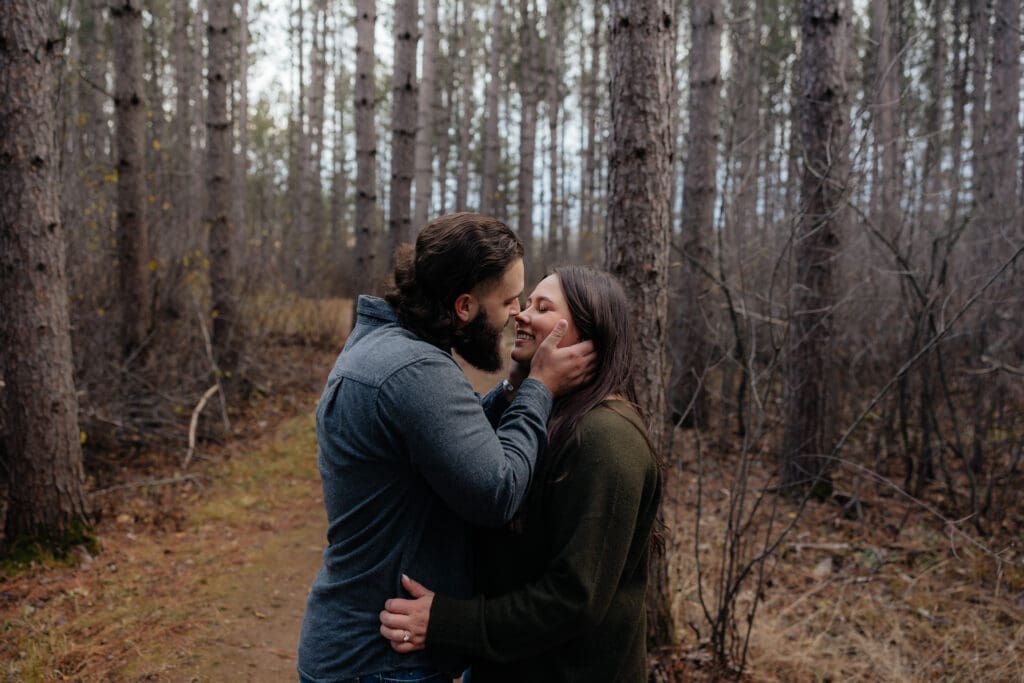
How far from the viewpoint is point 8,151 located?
4.27 metres

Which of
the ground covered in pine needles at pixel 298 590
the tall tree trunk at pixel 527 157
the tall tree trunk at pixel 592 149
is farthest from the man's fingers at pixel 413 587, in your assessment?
the tall tree trunk at pixel 527 157

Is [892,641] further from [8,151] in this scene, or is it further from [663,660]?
[8,151]

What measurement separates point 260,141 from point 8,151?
27991 mm

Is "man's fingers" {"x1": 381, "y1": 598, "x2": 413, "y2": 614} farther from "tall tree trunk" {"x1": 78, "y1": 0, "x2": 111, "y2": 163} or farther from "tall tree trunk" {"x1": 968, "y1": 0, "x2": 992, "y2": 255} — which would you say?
"tall tree trunk" {"x1": 968, "y1": 0, "x2": 992, "y2": 255}

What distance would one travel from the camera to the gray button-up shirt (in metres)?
1.60

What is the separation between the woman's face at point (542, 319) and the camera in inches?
76.0

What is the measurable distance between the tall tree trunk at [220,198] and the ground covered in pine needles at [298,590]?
7.87ft

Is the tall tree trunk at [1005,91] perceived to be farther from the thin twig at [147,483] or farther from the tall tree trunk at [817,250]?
the thin twig at [147,483]

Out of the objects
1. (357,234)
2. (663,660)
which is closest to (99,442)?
(357,234)

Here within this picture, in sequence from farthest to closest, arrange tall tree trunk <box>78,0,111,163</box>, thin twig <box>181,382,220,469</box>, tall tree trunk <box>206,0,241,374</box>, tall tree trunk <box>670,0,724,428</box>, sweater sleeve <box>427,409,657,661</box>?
tall tree trunk <box>78,0,111,163</box>, tall tree trunk <box>206,0,241,374</box>, tall tree trunk <box>670,0,724,428</box>, thin twig <box>181,382,220,469</box>, sweater sleeve <box>427,409,657,661</box>

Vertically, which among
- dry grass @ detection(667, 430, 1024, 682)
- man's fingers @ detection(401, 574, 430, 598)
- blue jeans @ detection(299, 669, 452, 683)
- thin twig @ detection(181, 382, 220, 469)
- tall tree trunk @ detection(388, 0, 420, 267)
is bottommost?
dry grass @ detection(667, 430, 1024, 682)

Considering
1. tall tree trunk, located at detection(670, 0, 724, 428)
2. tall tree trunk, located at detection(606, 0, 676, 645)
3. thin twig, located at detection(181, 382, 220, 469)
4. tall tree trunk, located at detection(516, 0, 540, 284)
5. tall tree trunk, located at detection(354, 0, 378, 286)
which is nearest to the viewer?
A: tall tree trunk, located at detection(606, 0, 676, 645)

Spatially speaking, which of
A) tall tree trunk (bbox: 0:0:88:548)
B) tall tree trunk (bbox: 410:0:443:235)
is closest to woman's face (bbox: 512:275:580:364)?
tall tree trunk (bbox: 0:0:88:548)

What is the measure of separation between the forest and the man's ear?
153 cm
